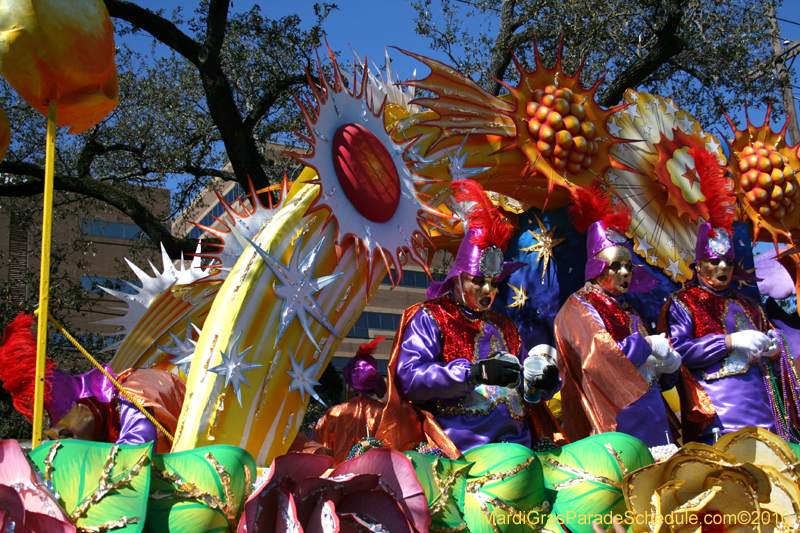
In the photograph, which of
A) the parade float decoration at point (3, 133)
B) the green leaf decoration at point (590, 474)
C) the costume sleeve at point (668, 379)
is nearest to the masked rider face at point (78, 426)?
the parade float decoration at point (3, 133)

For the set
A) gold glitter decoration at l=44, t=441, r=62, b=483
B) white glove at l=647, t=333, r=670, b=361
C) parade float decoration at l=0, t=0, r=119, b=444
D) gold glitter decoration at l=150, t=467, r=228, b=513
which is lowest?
gold glitter decoration at l=150, t=467, r=228, b=513

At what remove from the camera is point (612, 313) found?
4.21 metres

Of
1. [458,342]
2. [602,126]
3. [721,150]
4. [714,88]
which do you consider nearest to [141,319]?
[458,342]

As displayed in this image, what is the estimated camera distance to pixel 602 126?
16.6 ft

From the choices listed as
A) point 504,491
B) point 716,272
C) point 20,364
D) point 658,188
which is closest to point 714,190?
point 658,188

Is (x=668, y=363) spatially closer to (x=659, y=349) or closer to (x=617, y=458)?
(x=659, y=349)

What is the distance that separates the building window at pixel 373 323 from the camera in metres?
24.6

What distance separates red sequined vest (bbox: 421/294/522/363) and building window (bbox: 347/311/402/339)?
20.3 m

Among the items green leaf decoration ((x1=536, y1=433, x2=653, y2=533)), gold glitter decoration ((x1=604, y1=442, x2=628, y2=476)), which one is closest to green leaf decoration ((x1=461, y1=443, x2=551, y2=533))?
green leaf decoration ((x1=536, y1=433, x2=653, y2=533))

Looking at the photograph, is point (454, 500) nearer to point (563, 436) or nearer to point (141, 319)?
point (563, 436)

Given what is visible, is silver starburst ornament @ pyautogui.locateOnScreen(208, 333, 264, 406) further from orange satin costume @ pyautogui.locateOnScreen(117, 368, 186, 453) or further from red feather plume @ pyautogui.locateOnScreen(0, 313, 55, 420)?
red feather plume @ pyautogui.locateOnScreen(0, 313, 55, 420)

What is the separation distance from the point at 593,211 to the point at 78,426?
310 cm

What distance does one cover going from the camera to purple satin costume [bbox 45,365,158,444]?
150 inches

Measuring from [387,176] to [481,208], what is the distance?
533 millimetres
